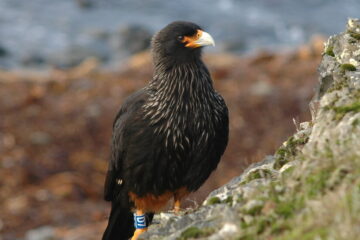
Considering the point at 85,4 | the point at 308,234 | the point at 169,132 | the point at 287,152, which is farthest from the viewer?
the point at 85,4

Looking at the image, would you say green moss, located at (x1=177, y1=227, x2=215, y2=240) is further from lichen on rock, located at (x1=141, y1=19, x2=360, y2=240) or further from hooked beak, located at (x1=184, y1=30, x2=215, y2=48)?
hooked beak, located at (x1=184, y1=30, x2=215, y2=48)

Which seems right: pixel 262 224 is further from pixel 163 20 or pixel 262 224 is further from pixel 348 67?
pixel 163 20

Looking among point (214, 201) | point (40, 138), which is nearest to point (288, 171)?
point (214, 201)

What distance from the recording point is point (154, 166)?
634 centimetres

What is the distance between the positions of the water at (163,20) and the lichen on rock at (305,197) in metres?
18.6

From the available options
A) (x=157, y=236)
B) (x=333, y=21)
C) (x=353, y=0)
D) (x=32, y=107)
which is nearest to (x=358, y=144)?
(x=157, y=236)

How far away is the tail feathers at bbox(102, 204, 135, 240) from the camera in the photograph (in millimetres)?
6941

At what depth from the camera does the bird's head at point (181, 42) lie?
6648mm

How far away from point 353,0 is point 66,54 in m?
10.9

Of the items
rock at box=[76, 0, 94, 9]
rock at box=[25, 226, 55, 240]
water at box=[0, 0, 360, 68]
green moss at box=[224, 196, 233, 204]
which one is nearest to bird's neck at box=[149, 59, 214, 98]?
green moss at box=[224, 196, 233, 204]

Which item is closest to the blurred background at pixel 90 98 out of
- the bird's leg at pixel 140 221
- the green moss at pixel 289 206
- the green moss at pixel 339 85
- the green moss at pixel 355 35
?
the bird's leg at pixel 140 221

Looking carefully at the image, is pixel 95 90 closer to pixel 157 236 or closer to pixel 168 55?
pixel 168 55

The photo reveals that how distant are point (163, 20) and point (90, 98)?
11531mm

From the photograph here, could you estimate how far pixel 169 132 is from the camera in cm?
627
